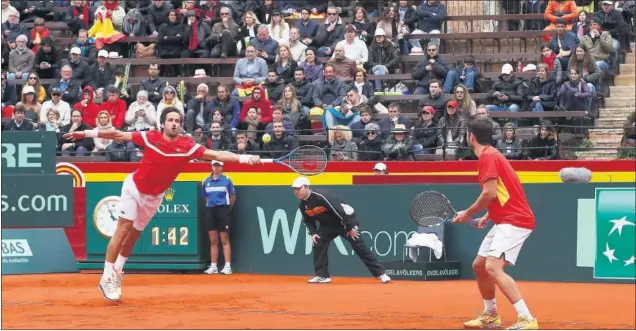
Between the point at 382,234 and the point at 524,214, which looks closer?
the point at 524,214

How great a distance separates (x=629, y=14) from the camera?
2220 centimetres

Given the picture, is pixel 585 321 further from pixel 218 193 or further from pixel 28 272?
pixel 28 272

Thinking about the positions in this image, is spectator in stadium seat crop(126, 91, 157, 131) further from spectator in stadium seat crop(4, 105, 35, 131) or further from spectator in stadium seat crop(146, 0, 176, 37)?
spectator in stadium seat crop(146, 0, 176, 37)

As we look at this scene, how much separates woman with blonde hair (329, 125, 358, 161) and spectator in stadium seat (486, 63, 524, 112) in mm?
2352

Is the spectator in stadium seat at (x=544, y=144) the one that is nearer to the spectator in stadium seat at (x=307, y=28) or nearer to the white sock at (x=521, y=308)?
the spectator in stadium seat at (x=307, y=28)

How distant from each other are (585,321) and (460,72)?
944 centimetres

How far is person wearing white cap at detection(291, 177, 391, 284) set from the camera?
1689 centimetres

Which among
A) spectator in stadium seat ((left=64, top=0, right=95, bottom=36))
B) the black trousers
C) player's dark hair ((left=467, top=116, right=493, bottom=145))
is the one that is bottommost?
the black trousers

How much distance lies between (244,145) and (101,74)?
4.91 meters

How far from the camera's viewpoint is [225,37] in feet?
77.3

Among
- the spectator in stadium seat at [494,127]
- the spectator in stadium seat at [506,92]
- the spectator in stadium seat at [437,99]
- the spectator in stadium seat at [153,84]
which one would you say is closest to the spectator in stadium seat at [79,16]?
the spectator in stadium seat at [153,84]

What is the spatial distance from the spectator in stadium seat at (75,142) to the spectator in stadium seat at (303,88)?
3601 mm

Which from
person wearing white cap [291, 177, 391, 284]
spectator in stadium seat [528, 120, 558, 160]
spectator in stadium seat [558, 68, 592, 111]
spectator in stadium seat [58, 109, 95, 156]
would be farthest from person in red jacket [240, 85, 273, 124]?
spectator in stadium seat [558, 68, 592, 111]

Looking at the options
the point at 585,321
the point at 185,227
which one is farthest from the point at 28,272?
the point at 585,321
